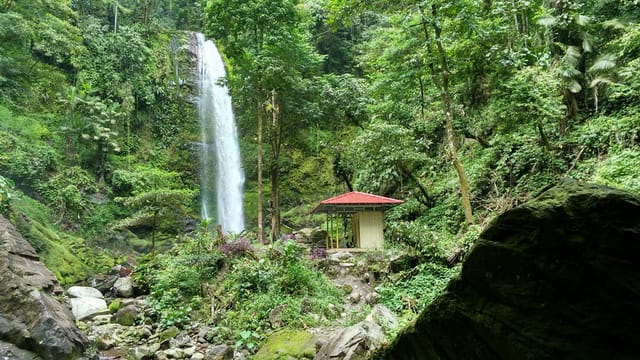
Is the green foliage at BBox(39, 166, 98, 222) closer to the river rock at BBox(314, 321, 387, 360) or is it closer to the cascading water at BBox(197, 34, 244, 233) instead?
the cascading water at BBox(197, 34, 244, 233)

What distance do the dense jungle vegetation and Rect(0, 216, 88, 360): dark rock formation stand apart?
2.04 meters

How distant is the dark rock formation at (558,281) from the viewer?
4.83ft

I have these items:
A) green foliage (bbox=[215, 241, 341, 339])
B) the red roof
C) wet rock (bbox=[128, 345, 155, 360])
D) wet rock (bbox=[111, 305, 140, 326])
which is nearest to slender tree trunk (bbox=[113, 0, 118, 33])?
the red roof

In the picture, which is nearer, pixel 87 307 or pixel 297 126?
pixel 87 307

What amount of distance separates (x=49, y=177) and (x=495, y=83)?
18574 millimetres

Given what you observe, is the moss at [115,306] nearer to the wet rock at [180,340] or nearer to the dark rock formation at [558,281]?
the wet rock at [180,340]

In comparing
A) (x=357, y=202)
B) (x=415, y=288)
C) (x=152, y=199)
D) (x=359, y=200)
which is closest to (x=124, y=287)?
(x=152, y=199)

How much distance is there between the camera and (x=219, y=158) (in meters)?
23.4

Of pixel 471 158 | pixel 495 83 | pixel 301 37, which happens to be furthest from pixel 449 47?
pixel 301 37

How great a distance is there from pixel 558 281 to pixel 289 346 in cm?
538

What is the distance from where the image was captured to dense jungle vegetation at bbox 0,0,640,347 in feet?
29.9

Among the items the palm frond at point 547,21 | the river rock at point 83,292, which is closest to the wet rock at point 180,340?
the river rock at point 83,292

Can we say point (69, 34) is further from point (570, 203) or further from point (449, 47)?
point (570, 203)

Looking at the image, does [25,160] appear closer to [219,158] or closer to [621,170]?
[219,158]
